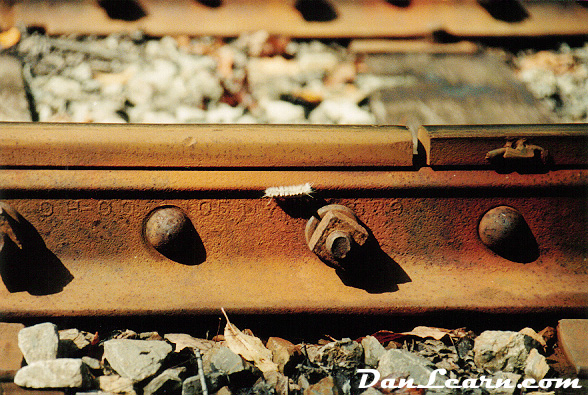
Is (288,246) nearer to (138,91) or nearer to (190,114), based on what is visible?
(190,114)

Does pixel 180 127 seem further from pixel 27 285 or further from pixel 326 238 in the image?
pixel 27 285

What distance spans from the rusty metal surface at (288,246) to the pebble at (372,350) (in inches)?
3.6

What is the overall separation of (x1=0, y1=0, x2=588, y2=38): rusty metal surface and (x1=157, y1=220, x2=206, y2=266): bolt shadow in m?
1.50

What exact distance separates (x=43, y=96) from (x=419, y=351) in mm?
2091

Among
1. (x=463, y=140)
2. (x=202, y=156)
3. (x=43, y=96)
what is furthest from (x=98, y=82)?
(x=463, y=140)

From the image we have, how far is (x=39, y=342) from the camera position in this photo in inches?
49.7

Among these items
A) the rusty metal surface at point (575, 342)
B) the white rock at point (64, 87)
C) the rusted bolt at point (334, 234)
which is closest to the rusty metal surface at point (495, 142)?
the rusted bolt at point (334, 234)

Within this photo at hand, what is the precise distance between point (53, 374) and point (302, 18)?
216cm


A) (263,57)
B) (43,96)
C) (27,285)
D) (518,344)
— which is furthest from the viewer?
(263,57)

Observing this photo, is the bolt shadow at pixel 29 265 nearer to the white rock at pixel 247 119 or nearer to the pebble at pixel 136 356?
the pebble at pixel 136 356

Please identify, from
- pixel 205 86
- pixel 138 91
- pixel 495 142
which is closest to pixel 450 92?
pixel 495 142

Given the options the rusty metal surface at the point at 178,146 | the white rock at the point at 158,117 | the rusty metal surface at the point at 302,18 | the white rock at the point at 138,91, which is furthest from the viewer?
the rusty metal surface at the point at 302,18

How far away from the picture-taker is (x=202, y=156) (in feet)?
→ 4.72

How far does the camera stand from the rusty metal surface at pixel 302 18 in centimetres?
257
